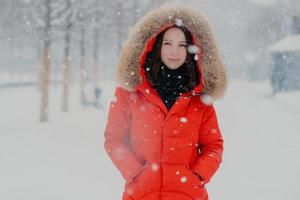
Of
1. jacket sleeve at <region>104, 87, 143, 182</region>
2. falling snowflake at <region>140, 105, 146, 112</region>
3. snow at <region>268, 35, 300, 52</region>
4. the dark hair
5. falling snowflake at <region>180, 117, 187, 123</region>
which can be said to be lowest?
jacket sleeve at <region>104, 87, 143, 182</region>

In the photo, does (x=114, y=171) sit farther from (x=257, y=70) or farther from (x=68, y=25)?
(x=257, y=70)

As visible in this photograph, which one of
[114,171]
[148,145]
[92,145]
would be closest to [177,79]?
[148,145]

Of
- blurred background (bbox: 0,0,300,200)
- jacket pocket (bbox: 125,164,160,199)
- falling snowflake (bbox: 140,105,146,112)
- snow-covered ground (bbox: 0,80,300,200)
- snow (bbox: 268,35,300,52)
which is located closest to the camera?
jacket pocket (bbox: 125,164,160,199)

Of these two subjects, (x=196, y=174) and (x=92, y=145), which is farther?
(x=92, y=145)

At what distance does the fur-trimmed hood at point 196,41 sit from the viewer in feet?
9.55

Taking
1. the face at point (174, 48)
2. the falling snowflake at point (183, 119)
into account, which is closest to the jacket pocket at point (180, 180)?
the falling snowflake at point (183, 119)

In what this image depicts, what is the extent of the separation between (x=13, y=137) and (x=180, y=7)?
10.5m

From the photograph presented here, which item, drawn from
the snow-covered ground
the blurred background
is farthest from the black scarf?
the snow-covered ground

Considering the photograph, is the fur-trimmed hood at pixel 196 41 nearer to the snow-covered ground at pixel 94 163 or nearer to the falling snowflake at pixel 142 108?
the falling snowflake at pixel 142 108

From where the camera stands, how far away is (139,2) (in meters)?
29.2

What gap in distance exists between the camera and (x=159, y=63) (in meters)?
2.96

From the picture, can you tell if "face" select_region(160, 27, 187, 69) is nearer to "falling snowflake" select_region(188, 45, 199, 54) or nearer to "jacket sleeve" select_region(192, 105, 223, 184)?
"falling snowflake" select_region(188, 45, 199, 54)

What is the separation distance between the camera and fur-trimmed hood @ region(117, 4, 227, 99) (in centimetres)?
291

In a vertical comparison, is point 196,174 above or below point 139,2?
below
